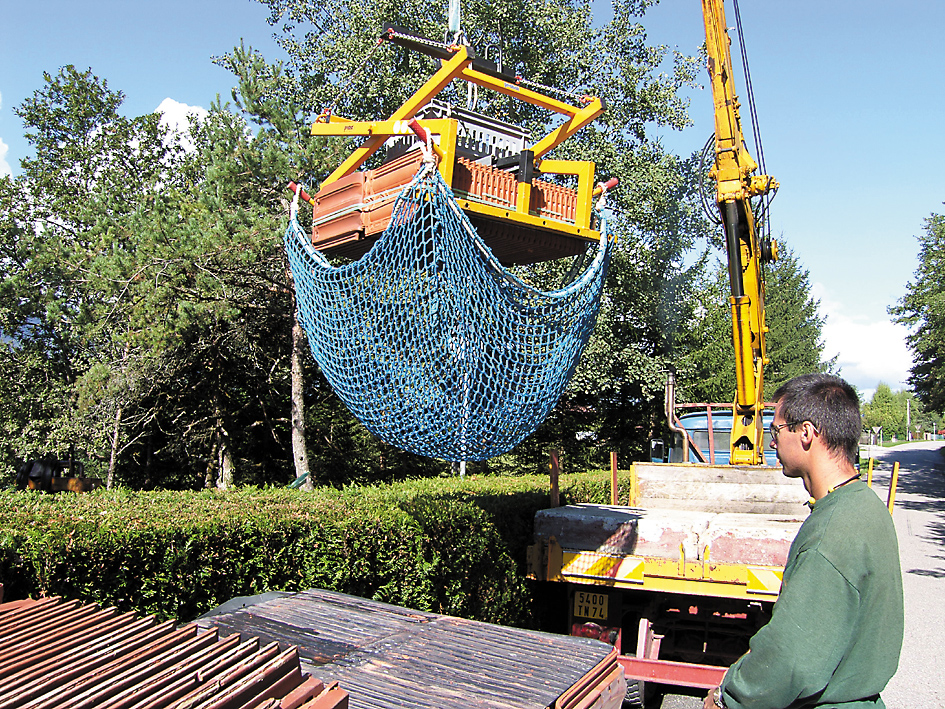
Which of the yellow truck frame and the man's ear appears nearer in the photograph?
the man's ear

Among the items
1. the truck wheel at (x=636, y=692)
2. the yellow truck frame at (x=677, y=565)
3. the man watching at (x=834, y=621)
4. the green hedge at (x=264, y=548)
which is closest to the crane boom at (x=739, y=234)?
the yellow truck frame at (x=677, y=565)

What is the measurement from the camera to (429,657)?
3.10m

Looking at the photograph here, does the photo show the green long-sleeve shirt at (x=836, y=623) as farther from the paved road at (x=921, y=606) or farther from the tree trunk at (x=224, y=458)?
the tree trunk at (x=224, y=458)

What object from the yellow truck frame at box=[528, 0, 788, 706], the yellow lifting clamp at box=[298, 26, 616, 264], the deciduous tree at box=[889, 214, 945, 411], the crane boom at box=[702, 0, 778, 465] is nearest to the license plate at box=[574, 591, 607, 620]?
the yellow truck frame at box=[528, 0, 788, 706]

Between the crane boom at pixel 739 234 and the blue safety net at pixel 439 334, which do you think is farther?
the crane boom at pixel 739 234

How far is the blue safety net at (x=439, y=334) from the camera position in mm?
3818

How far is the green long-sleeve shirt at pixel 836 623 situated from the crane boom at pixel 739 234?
22.2ft

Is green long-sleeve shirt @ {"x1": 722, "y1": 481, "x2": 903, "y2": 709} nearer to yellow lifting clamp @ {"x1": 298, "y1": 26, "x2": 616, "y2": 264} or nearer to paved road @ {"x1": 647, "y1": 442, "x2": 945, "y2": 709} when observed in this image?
yellow lifting clamp @ {"x1": 298, "y1": 26, "x2": 616, "y2": 264}

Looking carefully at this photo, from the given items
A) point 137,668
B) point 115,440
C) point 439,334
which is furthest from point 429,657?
point 115,440

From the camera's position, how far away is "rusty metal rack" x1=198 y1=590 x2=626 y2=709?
276 cm

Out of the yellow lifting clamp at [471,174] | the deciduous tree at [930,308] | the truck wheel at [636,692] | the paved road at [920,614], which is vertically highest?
the deciduous tree at [930,308]

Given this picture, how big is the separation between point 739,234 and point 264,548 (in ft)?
21.6

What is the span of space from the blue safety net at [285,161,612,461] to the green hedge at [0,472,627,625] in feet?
2.53

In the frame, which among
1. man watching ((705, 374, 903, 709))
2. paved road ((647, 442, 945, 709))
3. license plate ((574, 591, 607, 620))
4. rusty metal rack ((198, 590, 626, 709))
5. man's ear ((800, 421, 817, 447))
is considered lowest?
paved road ((647, 442, 945, 709))
